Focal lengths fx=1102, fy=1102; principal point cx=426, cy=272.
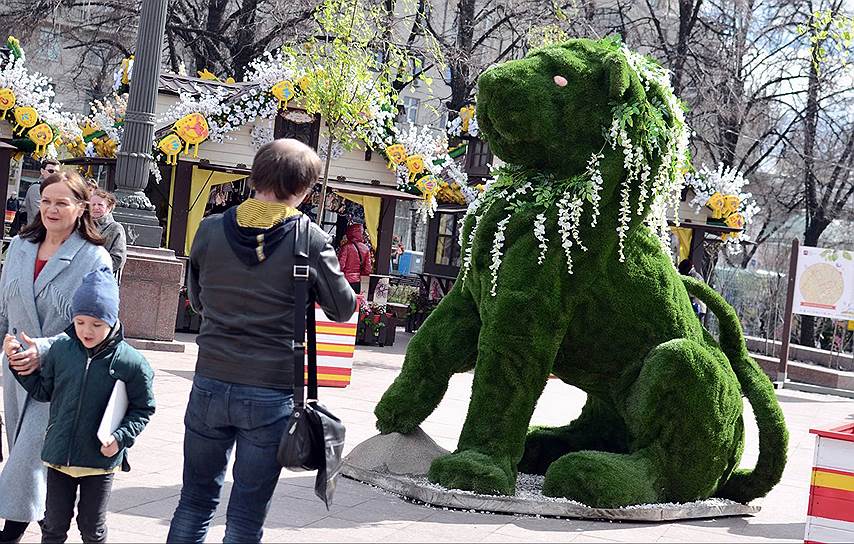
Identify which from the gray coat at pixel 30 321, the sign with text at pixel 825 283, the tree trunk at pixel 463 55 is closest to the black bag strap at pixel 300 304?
the gray coat at pixel 30 321

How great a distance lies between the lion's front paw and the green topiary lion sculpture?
1 cm

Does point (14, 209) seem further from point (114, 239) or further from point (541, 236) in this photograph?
point (541, 236)

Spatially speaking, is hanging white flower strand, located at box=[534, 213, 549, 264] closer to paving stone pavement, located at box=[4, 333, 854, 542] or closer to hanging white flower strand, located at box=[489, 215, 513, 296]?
hanging white flower strand, located at box=[489, 215, 513, 296]

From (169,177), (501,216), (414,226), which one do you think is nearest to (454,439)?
(501,216)

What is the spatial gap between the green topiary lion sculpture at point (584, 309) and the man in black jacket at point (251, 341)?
2.34 m

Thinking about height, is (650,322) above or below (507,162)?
below

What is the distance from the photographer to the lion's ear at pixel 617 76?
6.16m

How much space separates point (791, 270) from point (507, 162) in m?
11.4

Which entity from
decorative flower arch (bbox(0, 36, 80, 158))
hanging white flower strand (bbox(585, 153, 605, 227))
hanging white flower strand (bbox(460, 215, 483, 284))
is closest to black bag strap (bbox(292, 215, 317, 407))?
hanging white flower strand (bbox(585, 153, 605, 227))

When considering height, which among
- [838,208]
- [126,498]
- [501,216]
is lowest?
[126,498]

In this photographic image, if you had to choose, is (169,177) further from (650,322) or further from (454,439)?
(650,322)

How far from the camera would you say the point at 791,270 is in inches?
662

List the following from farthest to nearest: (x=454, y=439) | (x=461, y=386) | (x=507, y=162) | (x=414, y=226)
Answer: (x=414, y=226), (x=461, y=386), (x=454, y=439), (x=507, y=162)

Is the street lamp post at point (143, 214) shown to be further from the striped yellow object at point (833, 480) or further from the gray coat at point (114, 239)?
the striped yellow object at point (833, 480)
